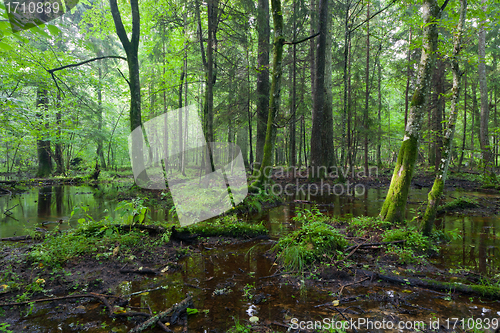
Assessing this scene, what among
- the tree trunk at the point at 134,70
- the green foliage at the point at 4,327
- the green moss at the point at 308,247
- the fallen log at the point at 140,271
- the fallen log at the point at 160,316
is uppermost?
the tree trunk at the point at 134,70

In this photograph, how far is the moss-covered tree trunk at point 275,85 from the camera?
333 inches

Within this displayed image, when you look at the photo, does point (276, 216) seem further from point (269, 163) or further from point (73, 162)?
point (73, 162)

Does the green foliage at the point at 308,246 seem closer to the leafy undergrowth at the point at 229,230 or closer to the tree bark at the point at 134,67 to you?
the leafy undergrowth at the point at 229,230

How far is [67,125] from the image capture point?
14703 millimetres

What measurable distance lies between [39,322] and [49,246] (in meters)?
1.86

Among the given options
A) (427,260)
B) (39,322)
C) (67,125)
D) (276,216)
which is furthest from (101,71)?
(427,260)

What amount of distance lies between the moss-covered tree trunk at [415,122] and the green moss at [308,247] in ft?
6.76

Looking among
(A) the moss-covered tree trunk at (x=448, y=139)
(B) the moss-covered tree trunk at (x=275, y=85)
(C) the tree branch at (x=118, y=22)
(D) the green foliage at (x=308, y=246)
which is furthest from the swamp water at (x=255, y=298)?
(C) the tree branch at (x=118, y=22)

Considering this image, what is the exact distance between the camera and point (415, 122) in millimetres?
5258

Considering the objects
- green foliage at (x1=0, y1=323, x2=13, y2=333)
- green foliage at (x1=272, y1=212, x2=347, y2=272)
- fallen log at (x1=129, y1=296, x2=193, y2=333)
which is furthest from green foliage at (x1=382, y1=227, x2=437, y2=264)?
green foliage at (x1=0, y1=323, x2=13, y2=333)

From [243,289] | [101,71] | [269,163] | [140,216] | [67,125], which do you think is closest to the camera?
[243,289]

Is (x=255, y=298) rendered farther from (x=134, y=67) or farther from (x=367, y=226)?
(x=134, y=67)

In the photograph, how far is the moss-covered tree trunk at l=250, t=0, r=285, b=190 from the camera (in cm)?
845

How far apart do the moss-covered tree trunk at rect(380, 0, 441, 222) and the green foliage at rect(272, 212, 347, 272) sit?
6.76 ft
